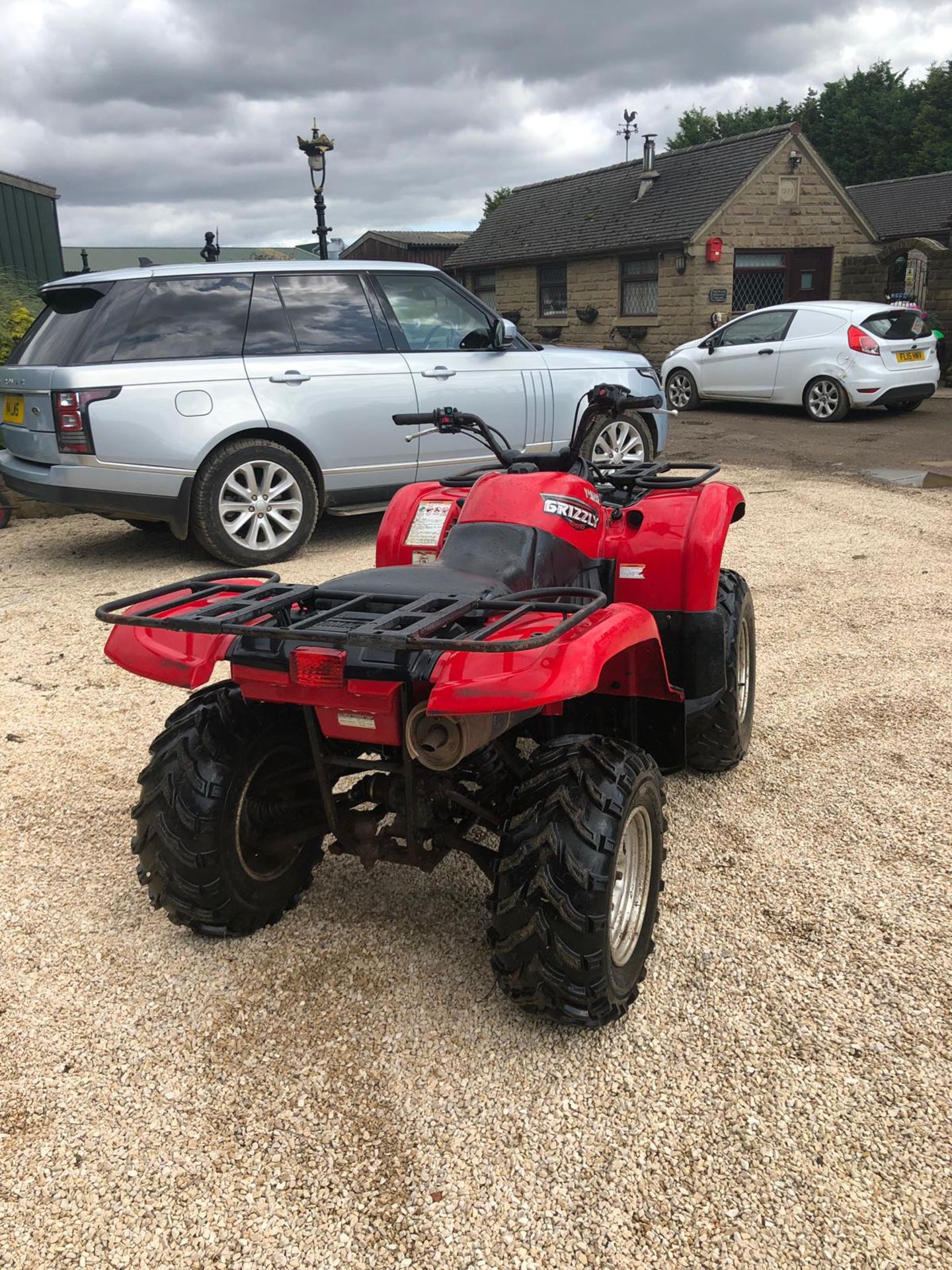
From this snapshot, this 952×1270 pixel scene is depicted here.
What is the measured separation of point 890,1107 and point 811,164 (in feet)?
72.1

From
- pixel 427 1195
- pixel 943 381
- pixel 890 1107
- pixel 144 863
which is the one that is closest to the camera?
pixel 427 1195

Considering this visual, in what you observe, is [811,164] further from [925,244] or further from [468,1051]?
[468,1051]

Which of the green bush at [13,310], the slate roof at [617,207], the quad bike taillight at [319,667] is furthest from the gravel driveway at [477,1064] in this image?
the slate roof at [617,207]

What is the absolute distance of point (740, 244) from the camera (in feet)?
65.7

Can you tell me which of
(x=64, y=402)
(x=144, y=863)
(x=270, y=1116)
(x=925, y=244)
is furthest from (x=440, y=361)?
(x=925, y=244)

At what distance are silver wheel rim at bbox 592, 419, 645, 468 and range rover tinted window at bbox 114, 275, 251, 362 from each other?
2.76 m

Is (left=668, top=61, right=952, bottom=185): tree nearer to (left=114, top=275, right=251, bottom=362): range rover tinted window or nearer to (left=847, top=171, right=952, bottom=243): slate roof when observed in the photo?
(left=847, top=171, right=952, bottom=243): slate roof

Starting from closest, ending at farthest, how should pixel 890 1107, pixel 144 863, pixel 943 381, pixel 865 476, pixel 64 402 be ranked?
pixel 890 1107
pixel 144 863
pixel 64 402
pixel 865 476
pixel 943 381

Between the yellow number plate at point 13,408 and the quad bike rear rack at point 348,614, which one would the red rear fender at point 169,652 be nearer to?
the quad bike rear rack at point 348,614

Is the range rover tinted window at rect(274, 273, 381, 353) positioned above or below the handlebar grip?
above

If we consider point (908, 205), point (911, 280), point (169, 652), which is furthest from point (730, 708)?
point (908, 205)

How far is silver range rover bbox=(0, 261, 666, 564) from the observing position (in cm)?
589

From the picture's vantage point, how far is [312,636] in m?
1.84

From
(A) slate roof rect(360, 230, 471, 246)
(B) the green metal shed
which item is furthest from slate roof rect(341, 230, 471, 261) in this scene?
(B) the green metal shed
